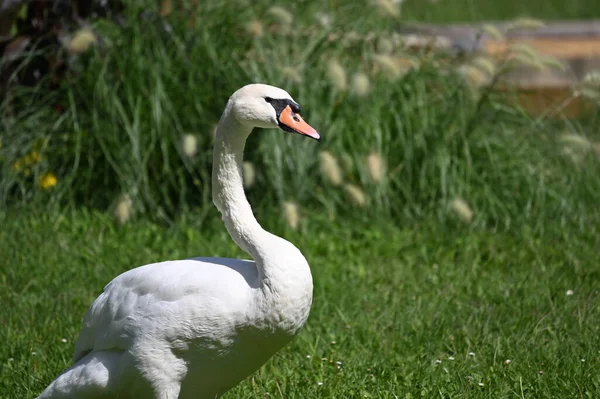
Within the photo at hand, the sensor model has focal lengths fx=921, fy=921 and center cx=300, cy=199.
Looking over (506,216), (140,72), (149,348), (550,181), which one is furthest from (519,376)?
(140,72)

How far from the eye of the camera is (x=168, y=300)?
3088 mm

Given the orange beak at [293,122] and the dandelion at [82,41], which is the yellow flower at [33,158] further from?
the orange beak at [293,122]

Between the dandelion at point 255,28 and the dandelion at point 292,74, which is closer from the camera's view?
the dandelion at point 292,74

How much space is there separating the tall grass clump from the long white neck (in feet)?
8.20

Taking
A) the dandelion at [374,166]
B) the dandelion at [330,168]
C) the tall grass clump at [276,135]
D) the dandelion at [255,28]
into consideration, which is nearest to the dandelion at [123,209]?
the tall grass clump at [276,135]

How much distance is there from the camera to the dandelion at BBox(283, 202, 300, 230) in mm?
5582

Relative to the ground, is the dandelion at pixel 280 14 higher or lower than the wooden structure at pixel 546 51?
higher

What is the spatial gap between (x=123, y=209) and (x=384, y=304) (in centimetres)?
179

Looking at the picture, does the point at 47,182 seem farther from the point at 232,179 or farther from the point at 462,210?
the point at 232,179

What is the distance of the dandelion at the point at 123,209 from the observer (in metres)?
5.57

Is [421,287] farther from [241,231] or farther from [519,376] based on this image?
[241,231]

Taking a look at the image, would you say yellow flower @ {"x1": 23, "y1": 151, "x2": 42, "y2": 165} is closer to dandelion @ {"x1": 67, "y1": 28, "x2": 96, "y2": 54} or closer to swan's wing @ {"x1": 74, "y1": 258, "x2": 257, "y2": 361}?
dandelion @ {"x1": 67, "y1": 28, "x2": 96, "y2": 54}

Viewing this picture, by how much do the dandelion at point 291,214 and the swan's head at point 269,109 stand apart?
234cm

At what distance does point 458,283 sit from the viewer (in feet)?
16.6
